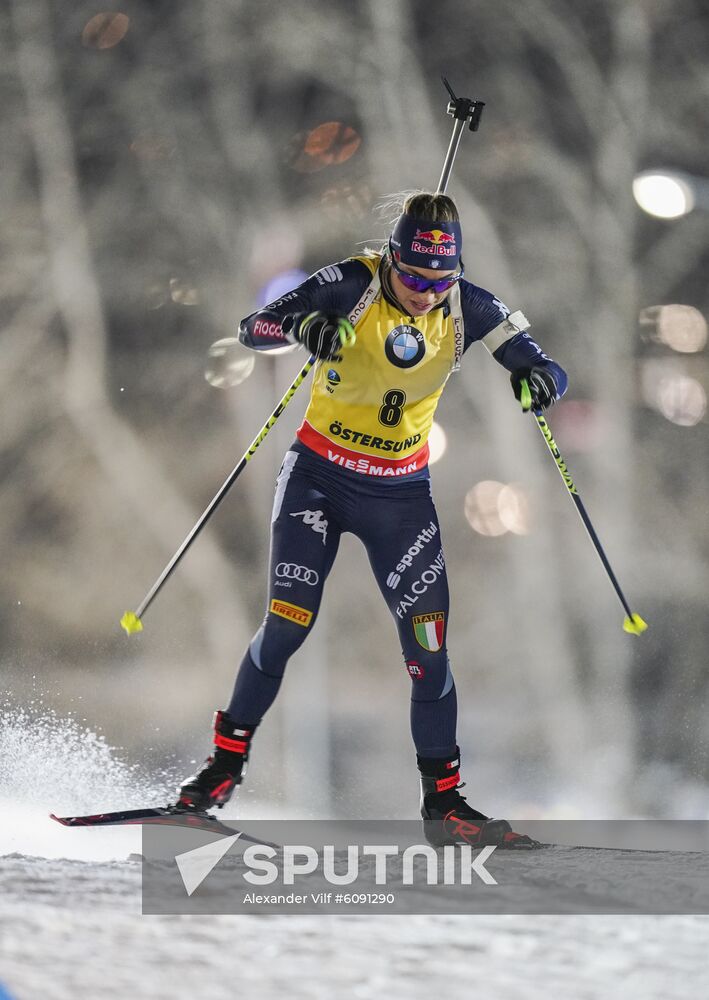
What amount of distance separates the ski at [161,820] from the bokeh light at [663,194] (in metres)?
4.10

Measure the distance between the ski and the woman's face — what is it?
1.34 meters

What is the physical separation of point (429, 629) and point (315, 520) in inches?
15.4

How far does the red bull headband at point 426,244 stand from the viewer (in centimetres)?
268

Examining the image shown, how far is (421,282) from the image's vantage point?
2.72 metres

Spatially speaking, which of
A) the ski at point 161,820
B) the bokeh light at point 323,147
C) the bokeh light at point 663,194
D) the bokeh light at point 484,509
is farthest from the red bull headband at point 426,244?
the bokeh light at point 323,147

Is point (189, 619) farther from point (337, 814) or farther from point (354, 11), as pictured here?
point (354, 11)

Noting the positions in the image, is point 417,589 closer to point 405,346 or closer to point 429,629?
point 429,629

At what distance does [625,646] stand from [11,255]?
4485 mm

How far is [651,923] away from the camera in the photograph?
2139 mm

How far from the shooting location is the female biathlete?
2766mm

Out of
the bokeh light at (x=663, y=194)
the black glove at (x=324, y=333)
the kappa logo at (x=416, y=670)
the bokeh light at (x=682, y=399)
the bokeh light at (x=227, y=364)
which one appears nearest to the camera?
the black glove at (x=324, y=333)

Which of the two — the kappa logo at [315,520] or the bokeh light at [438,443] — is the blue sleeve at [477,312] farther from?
the bokeh light at [438,443]

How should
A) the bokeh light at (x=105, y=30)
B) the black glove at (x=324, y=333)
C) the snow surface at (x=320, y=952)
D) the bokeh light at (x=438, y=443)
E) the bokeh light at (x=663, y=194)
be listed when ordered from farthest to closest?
the bokeh light at (x=105, y=30) → the bokeh light at (x=438, y=443) → the bokeh light at (x=663, y=194) → the black glove at (x=324, y=333) → the snow surface at (x=320, y=952)

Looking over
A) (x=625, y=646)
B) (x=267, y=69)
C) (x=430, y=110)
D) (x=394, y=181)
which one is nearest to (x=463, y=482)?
(x=625, y=646)
